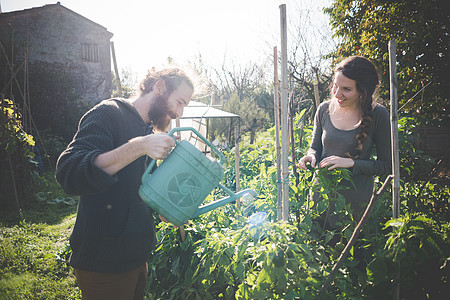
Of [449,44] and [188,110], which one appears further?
[188,110]

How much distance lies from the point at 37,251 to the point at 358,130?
3542mm

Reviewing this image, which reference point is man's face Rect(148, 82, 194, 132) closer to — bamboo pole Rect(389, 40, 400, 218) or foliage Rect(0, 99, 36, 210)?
bamboo pole Rect(389, 40, 400, 218)

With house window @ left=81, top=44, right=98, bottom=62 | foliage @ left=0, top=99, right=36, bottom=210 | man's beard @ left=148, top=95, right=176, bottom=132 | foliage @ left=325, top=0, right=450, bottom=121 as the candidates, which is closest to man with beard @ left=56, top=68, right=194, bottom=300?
man's beard @ left=148, top=95, right=176, bottom=132

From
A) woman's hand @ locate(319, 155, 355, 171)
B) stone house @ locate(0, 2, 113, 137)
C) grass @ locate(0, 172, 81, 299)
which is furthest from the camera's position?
stone house @ locate(0, 2, 113, 137)

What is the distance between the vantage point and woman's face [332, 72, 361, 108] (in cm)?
143

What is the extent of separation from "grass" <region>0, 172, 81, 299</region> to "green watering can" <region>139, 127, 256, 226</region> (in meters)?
1.95

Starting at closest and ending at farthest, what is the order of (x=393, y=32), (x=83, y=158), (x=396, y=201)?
(x=83, y=158) < (x=396, y=201) < (x=393, y=32)

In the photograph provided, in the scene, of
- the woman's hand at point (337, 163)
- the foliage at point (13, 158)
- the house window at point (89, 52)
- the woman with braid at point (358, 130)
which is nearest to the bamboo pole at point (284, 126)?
the woman with braid at point (358, 130)

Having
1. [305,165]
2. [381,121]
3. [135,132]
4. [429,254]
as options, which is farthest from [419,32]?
[135,132]

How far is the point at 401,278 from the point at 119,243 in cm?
103

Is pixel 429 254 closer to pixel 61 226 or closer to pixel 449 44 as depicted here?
pixel 449 44

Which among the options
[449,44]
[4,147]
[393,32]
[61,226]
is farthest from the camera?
[4,147]

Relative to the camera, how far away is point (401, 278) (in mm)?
1007

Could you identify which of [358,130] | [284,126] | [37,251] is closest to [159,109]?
[284,126]
